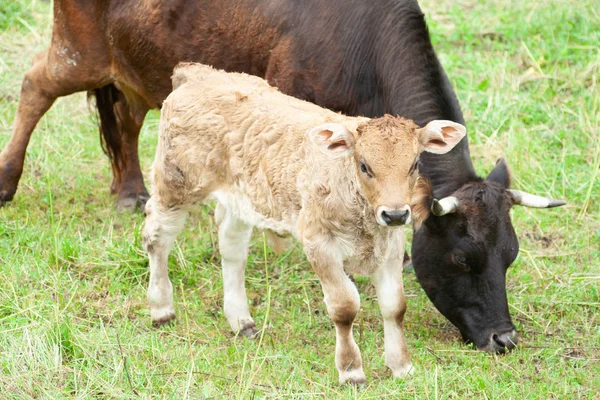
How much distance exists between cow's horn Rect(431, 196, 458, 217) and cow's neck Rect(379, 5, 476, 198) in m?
0.23

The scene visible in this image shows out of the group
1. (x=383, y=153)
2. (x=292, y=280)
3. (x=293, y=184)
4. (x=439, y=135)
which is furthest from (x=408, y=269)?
(x=383, y=153)

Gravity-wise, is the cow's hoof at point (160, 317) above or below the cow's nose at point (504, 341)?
above

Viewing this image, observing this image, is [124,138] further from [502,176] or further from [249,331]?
[502,176]

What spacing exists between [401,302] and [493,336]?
98 centimetres

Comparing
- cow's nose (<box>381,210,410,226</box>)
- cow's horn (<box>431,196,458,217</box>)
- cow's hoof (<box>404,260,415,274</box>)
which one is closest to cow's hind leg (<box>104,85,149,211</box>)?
cow's hoof (<box>404,260,415,274</box>)

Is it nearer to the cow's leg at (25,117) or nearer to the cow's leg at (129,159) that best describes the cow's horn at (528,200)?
the cow's leg at (129,159)

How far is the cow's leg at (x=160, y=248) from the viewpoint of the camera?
669 centimetres

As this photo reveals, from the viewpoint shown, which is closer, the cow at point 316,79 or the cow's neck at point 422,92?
the cow at point 316,79

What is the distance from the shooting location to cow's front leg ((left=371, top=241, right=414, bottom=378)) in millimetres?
5852

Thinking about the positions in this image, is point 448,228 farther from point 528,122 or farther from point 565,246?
point 528,122

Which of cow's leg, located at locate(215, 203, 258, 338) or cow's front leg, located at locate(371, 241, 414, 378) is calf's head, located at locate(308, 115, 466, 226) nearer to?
cow's front leg, located at locate(371, 241, 414, 378)

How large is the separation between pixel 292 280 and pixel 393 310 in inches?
77.9

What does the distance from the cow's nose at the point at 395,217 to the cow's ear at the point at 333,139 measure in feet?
1.57

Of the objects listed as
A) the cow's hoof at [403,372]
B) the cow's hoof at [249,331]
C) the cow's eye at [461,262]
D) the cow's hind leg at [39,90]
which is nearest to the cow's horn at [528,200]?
the cow's eye at [461,262]
